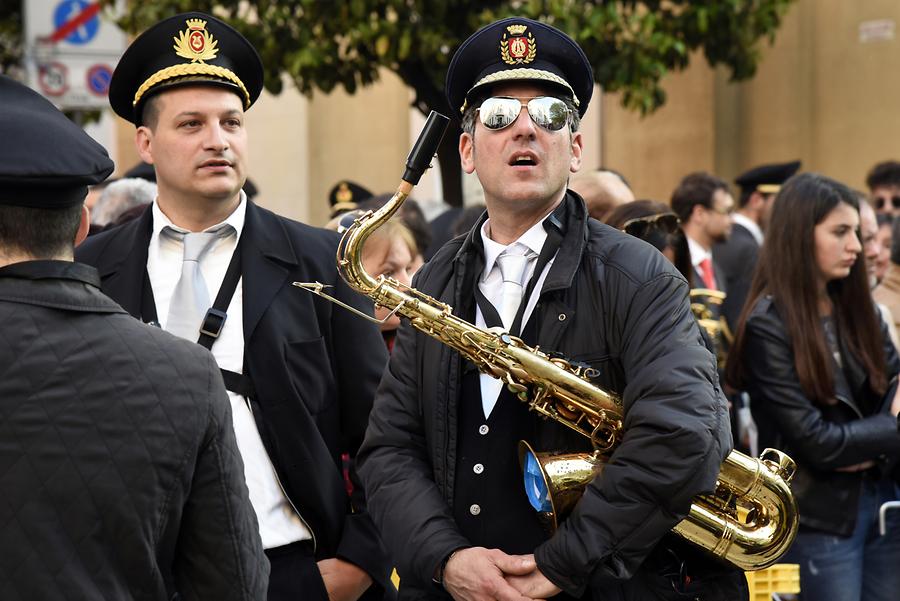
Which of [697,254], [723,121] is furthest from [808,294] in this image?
[723,121]

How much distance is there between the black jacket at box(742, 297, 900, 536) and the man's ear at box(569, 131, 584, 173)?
6.36 ft

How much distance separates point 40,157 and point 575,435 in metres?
1.66

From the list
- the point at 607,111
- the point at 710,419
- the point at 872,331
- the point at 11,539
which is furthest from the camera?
the point at 607,111

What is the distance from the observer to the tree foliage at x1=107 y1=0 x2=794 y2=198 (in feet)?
35.4

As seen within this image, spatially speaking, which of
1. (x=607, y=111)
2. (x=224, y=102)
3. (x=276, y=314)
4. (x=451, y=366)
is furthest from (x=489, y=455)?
(x=607, y=111)

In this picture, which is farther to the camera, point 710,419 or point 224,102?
point 224,102

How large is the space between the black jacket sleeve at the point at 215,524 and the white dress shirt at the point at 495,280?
1.06 meters

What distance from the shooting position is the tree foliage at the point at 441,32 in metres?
10.8

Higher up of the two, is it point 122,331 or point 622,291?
point 122,331

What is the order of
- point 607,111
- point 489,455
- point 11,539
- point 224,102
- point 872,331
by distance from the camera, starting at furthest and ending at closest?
point 607,111
point 872,331
point 224,102
point 489,455
point 11,539

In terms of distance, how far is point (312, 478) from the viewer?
4051mm

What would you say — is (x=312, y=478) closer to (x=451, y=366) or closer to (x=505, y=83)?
(x=451, y=366)

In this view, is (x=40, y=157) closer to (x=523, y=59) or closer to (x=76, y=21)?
(x=523, y=59)

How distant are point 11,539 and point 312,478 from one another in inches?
63.3
